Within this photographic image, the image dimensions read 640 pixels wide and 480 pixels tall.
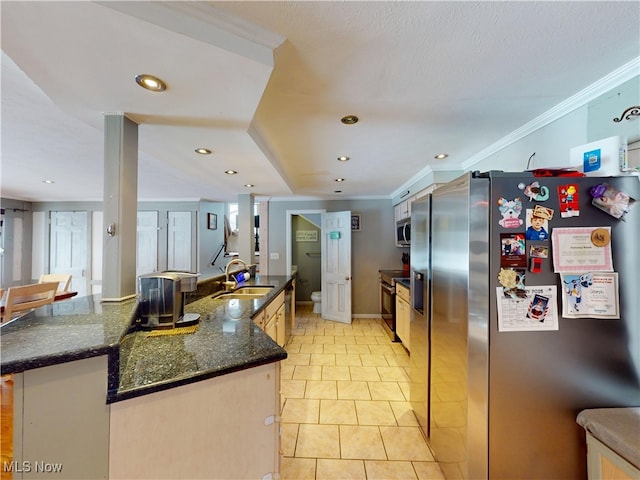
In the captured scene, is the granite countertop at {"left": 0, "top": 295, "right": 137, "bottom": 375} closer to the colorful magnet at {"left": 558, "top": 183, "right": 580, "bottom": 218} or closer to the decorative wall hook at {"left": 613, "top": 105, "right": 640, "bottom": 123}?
the colorful magnet at {"left": 558, "top": 183, "right": 580, "bottom": 218}

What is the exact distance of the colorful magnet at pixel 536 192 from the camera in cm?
121

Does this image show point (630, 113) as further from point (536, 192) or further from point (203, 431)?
point (203, 431)

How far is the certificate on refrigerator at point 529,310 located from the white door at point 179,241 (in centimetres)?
536

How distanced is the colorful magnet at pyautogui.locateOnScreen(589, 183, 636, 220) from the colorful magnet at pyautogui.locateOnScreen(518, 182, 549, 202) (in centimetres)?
19

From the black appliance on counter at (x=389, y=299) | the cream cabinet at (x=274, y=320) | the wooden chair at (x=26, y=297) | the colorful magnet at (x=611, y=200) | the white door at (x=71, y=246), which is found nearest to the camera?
the colorful magnet at (x=611, y=200)

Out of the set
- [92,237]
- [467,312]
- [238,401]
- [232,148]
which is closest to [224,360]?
[238,401]

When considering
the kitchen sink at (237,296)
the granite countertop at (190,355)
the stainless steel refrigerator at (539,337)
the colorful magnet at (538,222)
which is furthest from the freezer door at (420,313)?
the kitchen sink at (237,296)

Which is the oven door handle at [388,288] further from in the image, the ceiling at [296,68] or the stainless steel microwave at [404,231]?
the ceiling at [296,68]

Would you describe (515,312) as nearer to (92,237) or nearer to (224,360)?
(224,360)

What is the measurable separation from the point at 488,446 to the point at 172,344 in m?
1.63

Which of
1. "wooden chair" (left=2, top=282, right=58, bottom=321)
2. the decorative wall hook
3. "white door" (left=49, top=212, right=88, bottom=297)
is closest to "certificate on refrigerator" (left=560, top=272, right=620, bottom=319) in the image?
the decorative wall hook

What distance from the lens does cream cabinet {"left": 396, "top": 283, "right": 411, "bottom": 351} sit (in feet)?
10.4

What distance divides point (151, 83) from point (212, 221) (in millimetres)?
4636

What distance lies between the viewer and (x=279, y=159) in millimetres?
2773
